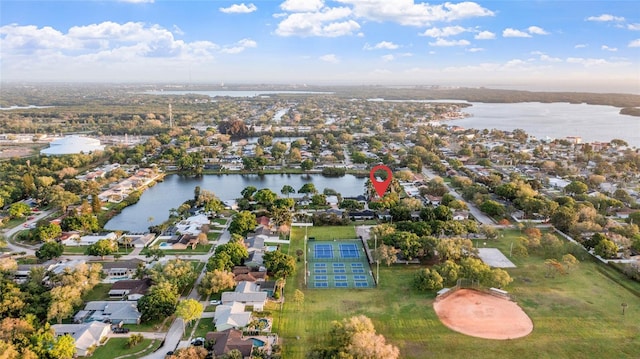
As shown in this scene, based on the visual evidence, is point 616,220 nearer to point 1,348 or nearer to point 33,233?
point 1,348

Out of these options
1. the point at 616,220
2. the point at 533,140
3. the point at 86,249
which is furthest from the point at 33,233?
the point at 533,140

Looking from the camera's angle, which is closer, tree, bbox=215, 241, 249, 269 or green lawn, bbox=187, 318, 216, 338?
green lawn, bbox=187, 318, 216, 338

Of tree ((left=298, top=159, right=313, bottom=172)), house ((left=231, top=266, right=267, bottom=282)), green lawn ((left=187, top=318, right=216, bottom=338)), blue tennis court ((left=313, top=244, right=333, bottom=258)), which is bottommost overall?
green lawn ((left=187, top=318, right=216, bottom=338))

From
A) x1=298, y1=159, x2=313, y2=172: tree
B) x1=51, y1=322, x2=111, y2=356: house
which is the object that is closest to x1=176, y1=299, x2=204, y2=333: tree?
x1=51, y1=322, x2=111, y2=356: house

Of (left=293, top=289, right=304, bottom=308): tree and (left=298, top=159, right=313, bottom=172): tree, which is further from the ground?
(left=298, top=159, right=313, bottom=172): tree

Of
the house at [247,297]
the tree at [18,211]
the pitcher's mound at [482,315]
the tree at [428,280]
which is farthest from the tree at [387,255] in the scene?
the tree at [18,211]

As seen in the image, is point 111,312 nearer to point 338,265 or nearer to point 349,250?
point 338,265

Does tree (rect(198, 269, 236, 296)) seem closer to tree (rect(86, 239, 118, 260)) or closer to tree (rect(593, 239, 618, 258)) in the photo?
tree (rect(86, 239, 118, 260))

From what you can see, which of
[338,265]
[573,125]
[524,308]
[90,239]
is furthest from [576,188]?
[573,125]
